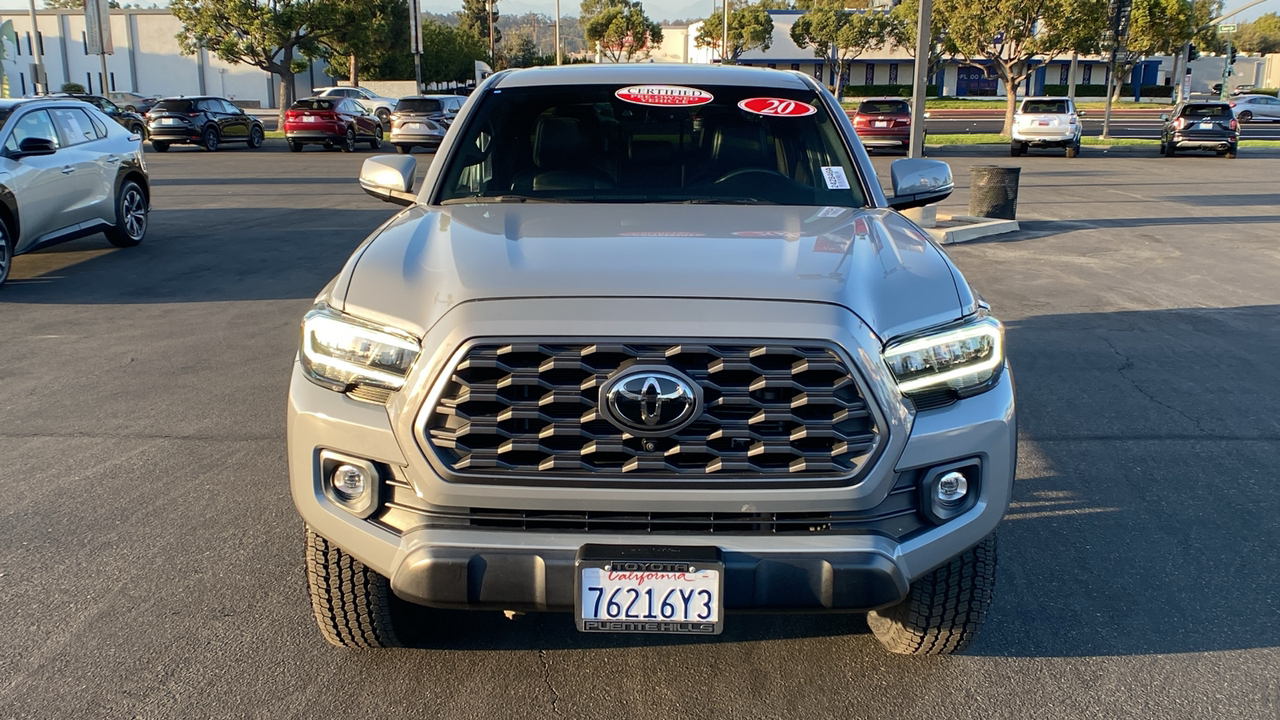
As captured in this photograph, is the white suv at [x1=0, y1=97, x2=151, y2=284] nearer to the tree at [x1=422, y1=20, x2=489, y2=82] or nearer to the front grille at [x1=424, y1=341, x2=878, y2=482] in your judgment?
the front grille at [x1=424, y1=341, x2=878, y2=482]

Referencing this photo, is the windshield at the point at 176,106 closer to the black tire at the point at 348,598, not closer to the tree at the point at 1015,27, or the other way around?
the tree at the point at 1015,27

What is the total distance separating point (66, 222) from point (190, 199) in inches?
275

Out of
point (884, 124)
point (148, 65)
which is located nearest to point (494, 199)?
point (884, 124)

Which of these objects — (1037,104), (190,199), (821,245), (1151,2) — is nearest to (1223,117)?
(1037,104)

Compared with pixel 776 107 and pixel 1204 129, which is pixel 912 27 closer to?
pixel 1204 129

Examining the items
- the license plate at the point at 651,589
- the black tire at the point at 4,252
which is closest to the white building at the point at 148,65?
the black tire at the point at 4,252

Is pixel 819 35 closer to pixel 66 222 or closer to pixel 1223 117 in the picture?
pixel 1223 117

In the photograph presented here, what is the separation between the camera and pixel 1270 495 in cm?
480

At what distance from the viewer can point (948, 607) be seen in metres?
3.19

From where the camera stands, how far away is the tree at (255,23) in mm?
38844

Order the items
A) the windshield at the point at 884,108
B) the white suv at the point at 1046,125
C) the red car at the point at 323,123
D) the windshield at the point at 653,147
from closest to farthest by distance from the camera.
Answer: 1. the windshield at the point at 653,147
2. the white suv at the point at 1046,125
3. the windshield at the point at 884,108
4. the red car at the point at 323,123

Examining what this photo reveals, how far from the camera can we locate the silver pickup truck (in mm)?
2689

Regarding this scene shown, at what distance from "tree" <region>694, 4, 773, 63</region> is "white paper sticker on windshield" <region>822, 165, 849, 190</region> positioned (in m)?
66.2

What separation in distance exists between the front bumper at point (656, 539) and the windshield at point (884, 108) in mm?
26941
